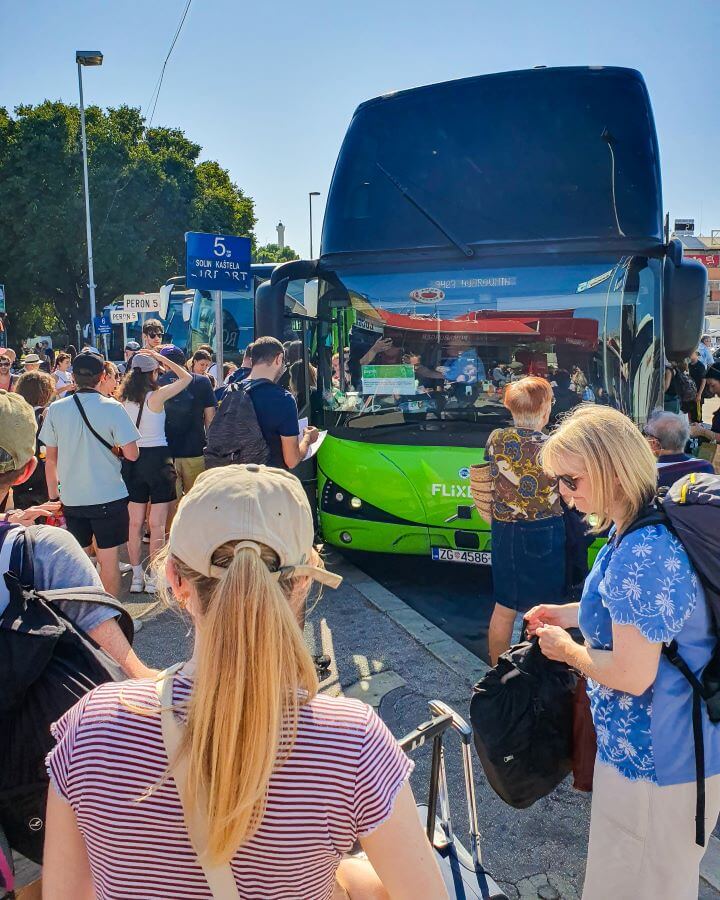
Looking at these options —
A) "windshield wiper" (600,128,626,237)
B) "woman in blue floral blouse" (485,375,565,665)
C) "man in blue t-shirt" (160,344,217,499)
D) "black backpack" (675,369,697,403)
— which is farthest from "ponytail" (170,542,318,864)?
"black backpack" (675,369,697,403)

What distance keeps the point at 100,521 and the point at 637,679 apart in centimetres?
377

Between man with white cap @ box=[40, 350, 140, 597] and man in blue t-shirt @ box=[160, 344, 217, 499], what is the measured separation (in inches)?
52.5

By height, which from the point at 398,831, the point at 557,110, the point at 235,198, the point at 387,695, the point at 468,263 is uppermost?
the point at 235,198

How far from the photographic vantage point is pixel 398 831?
1.27 meters

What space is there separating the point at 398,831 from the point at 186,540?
623mm

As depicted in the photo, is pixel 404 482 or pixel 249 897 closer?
pixel 249 897

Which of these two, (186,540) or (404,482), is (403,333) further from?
(186,540)

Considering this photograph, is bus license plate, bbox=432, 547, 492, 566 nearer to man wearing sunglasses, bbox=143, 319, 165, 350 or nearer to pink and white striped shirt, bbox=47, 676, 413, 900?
man wearing sunglasses, bbox=143, 319, 165, 350

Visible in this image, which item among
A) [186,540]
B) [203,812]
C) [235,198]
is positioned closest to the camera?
[203,812]

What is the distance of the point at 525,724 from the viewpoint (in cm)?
236

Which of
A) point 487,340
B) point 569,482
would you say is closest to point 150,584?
point 487,340

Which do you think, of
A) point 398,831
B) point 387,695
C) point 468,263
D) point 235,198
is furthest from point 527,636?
point 235,198

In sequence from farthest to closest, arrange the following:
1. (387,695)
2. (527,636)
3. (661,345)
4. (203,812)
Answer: (661,345)
(387,695)
(527,636)
(203,812)

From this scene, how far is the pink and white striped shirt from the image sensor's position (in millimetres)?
1238
